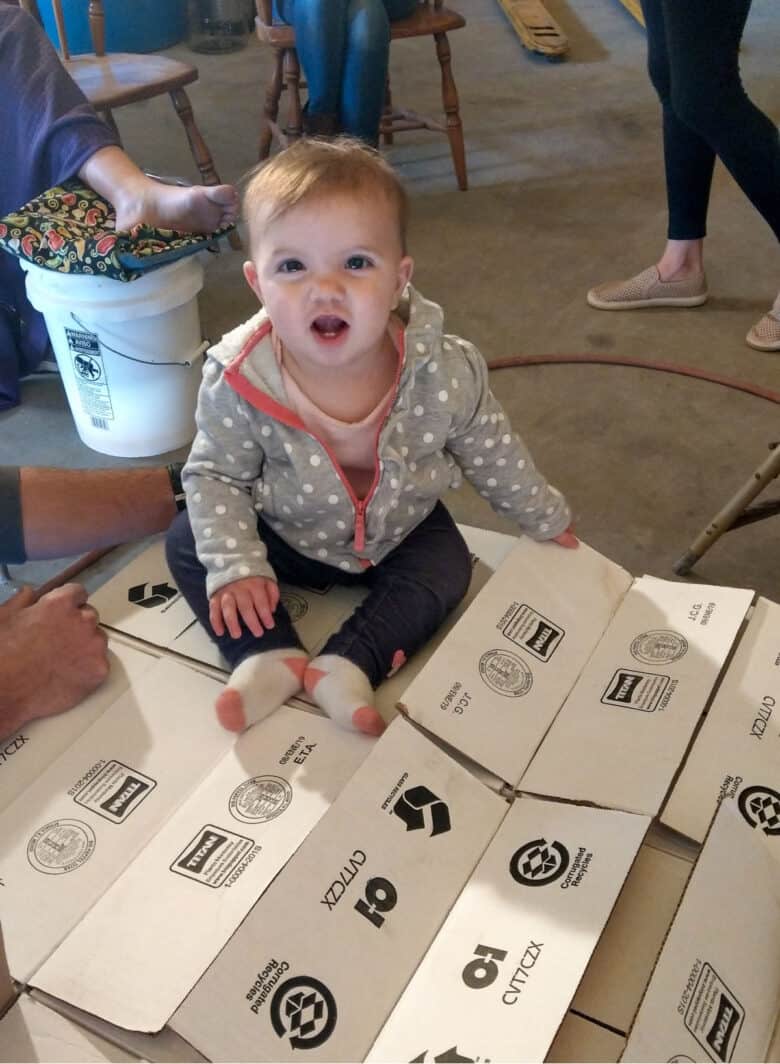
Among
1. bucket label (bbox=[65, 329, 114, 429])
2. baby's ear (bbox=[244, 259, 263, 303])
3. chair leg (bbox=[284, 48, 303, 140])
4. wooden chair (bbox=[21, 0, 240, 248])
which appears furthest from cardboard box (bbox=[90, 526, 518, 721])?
chair leg (bbox=[284, 48, 303, 140])

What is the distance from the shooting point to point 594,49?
3.68 m

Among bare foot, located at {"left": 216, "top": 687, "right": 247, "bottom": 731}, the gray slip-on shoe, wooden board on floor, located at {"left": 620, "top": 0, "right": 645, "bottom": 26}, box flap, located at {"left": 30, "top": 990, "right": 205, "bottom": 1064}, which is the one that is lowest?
box flap, located at {"left": 30, "top": 990, "right": 205, "bottom": 1064}

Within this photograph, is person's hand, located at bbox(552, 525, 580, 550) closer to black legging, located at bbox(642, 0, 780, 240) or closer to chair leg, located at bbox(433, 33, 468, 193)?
black legging, located at bbox(642, 0, 780, 240)

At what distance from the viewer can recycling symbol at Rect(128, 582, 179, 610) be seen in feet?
3.79

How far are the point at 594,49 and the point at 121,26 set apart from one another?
1.81 metres

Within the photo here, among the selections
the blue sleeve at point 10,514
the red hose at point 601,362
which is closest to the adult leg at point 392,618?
the blue sleeve at point 10,514

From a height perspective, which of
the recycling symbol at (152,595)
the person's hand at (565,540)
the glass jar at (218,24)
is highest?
the glass jar at (218,24)

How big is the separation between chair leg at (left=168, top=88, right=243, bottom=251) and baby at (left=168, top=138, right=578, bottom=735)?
59.6 inches

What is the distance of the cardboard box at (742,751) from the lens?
875 millimetres

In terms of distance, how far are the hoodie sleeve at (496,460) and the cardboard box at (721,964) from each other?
428 mm

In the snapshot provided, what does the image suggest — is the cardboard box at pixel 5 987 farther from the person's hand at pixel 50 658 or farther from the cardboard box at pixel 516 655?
the cardboard box at pixel 516 655

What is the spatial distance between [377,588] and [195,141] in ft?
5.72

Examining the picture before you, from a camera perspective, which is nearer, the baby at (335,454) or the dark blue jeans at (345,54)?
the baby at (335,454)

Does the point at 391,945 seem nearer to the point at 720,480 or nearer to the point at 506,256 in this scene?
the point at 720,480
